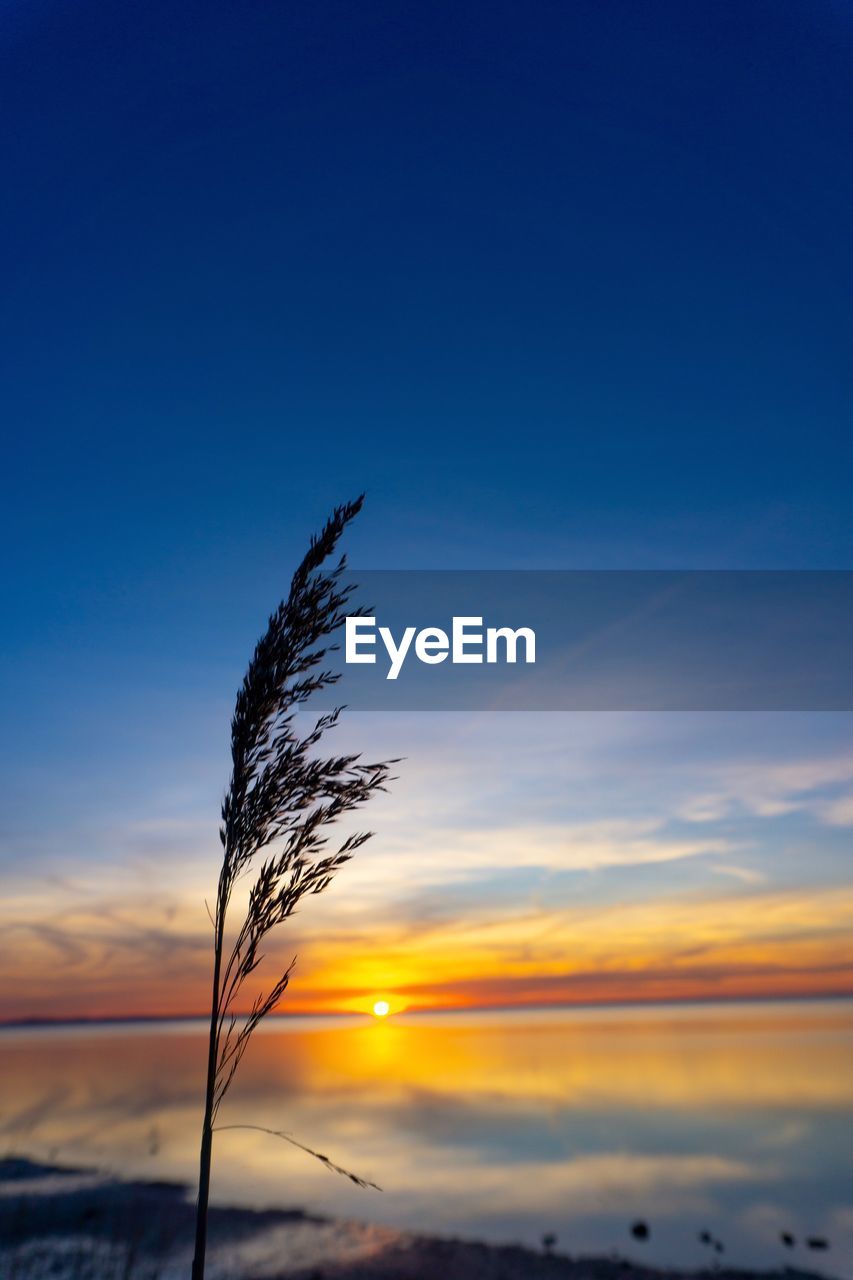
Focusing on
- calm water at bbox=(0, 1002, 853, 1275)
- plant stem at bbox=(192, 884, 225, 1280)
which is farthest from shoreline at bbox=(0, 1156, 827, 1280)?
plant stem at bbox=(192, 884, 225, 1280)

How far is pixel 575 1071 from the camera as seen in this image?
54.4 meters

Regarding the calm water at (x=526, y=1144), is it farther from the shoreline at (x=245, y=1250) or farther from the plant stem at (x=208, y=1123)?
the plant stem at (x=208, y=1123)

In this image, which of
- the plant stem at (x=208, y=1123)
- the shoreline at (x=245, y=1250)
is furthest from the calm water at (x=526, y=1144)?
the plant stem at (x=208, y=1123)

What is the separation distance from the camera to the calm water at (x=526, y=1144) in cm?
1908

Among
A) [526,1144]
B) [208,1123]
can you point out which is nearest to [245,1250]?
[208,1123]

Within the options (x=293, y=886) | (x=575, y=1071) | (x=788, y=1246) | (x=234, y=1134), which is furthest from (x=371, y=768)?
(x=575, y=1071)

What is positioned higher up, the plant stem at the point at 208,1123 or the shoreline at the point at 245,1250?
the plant stem at the point at 208,1123

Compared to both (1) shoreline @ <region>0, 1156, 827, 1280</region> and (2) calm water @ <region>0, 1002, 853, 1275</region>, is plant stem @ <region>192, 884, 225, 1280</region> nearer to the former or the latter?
(1) shoreline @ <region>0, 1156, 827, 1280</region>

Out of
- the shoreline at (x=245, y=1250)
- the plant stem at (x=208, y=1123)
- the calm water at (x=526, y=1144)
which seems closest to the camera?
the plant stem at (x=208, y=1123)

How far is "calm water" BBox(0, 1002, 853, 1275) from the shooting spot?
19078mm

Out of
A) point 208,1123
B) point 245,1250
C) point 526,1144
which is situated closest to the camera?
point 208,1123

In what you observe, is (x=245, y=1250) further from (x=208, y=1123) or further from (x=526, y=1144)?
(x=526, y=1144)

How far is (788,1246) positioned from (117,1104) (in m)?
30.2

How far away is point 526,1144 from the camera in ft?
94.9
